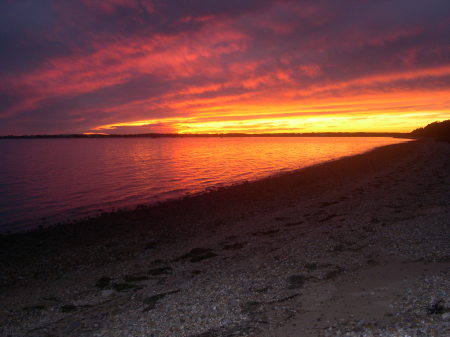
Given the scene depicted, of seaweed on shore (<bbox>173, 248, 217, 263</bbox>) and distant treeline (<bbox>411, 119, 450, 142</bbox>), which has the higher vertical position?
distant treeline (<bbox>411, 119, 450, 142</bbox>)

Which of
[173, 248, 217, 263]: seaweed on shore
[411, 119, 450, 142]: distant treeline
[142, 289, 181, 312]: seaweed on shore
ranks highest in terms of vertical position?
[411, 119, 450, 142]: distant treeline

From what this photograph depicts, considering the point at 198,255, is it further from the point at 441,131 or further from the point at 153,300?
the point at 441,131

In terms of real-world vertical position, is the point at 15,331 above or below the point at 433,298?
below

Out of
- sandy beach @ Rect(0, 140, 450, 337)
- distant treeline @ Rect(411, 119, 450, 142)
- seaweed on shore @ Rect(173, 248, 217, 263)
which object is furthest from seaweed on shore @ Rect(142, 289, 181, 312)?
distant treeline @ Rect(411, 119, 450, 142)

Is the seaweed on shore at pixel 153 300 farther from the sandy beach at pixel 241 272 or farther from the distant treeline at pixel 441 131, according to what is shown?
the distant treeline at pixel 441 131

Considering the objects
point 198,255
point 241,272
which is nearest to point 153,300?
point 241,272

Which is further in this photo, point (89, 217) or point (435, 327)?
point (89, 217)

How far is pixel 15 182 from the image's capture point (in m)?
42.5

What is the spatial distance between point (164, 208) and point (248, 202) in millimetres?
6748

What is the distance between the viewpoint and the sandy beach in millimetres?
8078

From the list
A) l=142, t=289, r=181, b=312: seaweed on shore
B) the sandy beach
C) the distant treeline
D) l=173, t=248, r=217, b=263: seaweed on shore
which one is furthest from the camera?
the distant treeline

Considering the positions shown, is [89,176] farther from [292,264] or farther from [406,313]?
[406,313]

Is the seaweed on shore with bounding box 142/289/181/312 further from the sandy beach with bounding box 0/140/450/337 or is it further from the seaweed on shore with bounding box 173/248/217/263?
the seaweed on shore with bounding box 173/248/217/263

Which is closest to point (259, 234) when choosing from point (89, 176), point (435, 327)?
point (435, 327)
